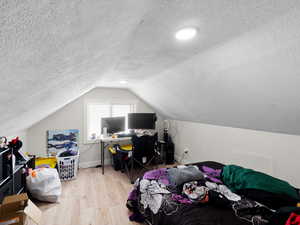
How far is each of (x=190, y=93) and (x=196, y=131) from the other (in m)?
1.42

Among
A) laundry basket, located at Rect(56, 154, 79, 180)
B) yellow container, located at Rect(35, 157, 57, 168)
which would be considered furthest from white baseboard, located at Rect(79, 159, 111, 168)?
yellow container, located at Rect(35, 157, 57, 168)

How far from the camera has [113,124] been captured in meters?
3.67

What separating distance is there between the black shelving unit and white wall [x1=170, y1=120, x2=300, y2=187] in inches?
133

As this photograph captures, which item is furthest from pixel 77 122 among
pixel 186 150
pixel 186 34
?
pixel 186 34

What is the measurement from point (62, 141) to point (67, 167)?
29.6 inches

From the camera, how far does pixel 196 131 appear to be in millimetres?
3580

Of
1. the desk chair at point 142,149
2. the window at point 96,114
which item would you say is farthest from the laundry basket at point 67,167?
the desk chair at point 142,149

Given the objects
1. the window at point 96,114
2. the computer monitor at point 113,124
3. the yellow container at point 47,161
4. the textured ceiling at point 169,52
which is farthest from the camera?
the window at point 96,114

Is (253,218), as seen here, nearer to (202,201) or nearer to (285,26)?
(202,201)

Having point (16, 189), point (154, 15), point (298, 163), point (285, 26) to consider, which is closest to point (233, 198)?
point (298, 163)

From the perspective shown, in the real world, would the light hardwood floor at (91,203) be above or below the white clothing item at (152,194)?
below

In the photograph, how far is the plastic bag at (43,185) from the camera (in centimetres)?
219

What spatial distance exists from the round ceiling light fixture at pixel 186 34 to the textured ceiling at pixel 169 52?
0.06 m

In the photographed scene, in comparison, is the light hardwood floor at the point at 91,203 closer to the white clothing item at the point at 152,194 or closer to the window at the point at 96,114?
the white clothing item at the point at 152,194
